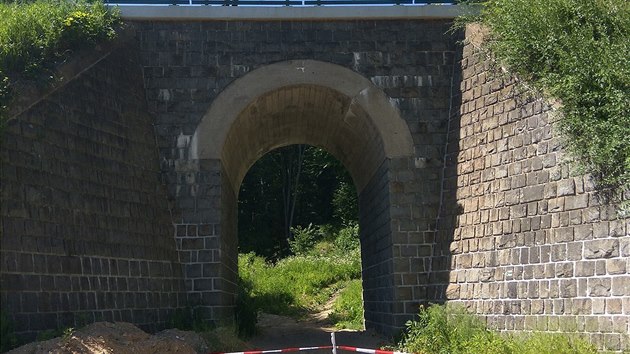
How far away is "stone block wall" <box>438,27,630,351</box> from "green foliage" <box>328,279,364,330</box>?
689 centimetres

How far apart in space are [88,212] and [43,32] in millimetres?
3330

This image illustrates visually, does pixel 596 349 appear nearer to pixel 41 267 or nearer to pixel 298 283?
pixel 41 267

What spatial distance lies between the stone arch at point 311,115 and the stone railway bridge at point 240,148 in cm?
4

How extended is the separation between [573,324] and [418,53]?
6078mm

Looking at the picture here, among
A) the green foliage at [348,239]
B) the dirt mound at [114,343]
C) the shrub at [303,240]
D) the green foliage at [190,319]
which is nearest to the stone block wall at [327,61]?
the green foliage at [190,319]

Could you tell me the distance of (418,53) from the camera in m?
12.8

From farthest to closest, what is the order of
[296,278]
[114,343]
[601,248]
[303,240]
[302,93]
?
[303,240] → [296,278] → [302,93] → [114,343] → [601,248]

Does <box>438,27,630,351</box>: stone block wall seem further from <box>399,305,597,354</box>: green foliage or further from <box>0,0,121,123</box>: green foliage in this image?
<box>0,0,121,123</box>: green foliage

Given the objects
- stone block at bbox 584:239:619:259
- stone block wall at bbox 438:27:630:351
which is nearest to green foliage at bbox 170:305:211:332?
stone block wall at bbox 438:27:630:351

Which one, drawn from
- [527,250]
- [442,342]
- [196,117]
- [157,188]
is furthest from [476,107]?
[157,188]

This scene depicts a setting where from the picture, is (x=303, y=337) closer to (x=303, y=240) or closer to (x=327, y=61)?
(x=327, y=61)

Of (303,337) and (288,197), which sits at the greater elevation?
(288,197)

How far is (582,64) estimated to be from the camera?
9.52 meters

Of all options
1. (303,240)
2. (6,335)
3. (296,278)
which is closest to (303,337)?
(6,335)
